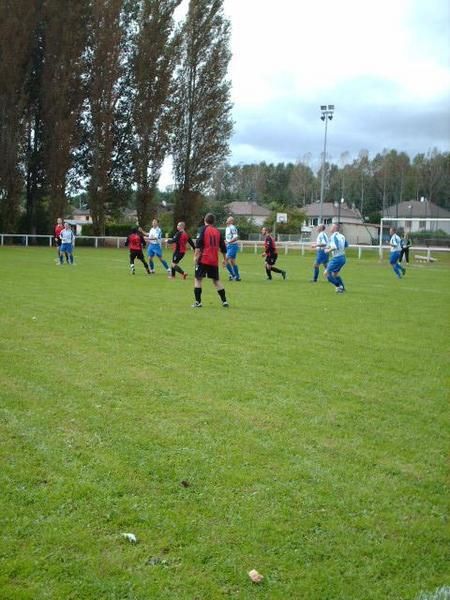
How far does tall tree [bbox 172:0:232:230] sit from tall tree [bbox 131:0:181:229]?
1.50 meters

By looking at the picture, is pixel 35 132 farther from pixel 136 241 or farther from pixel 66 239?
pixel 136 241

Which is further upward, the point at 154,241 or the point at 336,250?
the point at 154,241

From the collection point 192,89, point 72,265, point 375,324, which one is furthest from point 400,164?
point 375,324

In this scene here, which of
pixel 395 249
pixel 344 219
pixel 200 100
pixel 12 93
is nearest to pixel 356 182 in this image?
pixel 344 219

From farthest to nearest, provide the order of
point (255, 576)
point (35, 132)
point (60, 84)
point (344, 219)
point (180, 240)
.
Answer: point (344, 219)
point (35, 132)
point (60, 84)
point (180, 240)
point (255, 576)

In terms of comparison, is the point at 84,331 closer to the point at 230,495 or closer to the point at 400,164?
the point at 230,495

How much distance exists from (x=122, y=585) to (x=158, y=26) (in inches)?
2078

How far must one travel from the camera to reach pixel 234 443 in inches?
190

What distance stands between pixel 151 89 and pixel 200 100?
4593 millimetres

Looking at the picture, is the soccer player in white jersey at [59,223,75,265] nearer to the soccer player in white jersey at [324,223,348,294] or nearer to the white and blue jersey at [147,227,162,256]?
the white and blue jersey at [147,227,162,256]

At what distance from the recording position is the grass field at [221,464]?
3129 mm

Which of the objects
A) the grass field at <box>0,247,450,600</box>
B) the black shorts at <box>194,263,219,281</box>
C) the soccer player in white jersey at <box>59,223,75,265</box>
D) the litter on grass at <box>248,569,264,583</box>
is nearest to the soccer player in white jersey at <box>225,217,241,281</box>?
the black shorts at <box>194,263,219,281</box>

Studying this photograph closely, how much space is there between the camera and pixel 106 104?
1874 inches

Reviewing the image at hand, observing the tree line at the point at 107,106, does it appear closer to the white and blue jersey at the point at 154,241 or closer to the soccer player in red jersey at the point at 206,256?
the white and blue jersey at the point at 154,241
